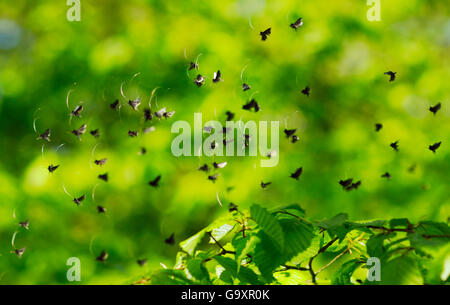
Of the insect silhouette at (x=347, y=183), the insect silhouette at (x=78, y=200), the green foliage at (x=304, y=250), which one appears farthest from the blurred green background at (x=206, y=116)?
the green foliage at (x=304, y=250)

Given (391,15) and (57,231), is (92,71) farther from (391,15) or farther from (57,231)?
(391,15)

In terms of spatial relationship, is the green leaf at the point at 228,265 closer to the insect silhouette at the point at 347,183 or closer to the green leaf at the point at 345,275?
the green leaf at the point at 345,275

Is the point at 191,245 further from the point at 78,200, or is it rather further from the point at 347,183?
the point at 78,200

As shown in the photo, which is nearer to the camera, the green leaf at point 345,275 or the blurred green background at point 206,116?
the green leaf at point 345,275

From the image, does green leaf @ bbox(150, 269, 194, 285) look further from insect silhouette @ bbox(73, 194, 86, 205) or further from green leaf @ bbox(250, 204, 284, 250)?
insect silhouette @ bbox(73, 194, 86, 205)

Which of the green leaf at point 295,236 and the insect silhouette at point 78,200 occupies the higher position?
the insect silhouette at point 78,200

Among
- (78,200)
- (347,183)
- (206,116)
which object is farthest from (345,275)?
(206,116)
